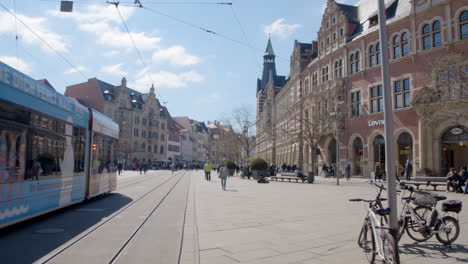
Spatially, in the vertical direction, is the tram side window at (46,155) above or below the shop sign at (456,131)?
below

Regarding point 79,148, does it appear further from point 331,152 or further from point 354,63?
point 331,152

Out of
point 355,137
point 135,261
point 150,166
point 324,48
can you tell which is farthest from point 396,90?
point 150,166

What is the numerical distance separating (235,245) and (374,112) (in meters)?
31.9

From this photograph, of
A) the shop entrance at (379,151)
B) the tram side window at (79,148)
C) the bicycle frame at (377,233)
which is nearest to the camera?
the bicycle frame at (377,233)

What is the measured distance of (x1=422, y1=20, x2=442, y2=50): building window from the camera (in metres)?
29.2

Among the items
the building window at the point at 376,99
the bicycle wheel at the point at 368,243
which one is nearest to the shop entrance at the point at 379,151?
the building window at the point at 376,99

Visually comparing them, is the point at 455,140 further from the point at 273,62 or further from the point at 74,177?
the point at 273,62

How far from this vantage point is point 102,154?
15039 mm

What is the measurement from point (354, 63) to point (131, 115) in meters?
54.9

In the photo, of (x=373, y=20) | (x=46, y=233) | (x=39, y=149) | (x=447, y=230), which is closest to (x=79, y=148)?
(x=39, y=149)

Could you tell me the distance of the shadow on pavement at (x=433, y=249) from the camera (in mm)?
6042

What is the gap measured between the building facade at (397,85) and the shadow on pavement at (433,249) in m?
15.4

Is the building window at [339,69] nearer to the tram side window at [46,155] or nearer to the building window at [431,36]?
the building window at [431,36]

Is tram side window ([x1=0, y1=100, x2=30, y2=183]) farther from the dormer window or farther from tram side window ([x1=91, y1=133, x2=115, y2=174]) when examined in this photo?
the dormer window
